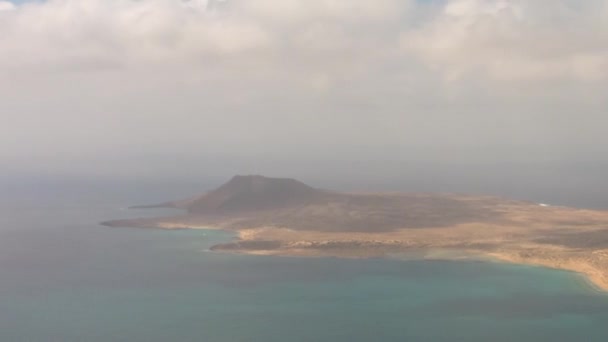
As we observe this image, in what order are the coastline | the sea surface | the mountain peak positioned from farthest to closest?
the mountain peak
the coastline
the sea surface

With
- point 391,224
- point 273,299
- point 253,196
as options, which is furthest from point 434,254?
point 253,196

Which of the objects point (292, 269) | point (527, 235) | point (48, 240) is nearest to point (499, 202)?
point (527, 235)

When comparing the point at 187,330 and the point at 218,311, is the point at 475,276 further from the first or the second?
the point at 187,330

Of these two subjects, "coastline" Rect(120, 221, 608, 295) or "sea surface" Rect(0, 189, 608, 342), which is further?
"coastline" Rect(120, 221, 608, 295)

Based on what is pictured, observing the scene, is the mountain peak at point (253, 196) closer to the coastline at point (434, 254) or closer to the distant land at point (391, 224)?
the distant land at point (391, 224)

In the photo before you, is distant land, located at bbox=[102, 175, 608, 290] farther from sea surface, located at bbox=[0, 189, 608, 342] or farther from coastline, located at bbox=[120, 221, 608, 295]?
sea surface, located at bbox=[0, 189, 608, 342]

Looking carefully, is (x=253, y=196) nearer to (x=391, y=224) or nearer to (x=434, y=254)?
(x=391, y=224)

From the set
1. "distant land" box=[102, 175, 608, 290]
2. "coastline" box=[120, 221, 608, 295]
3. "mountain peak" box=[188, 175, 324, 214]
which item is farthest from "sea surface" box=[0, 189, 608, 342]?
"mountain peak" box=[188, 175, 324, 214]
